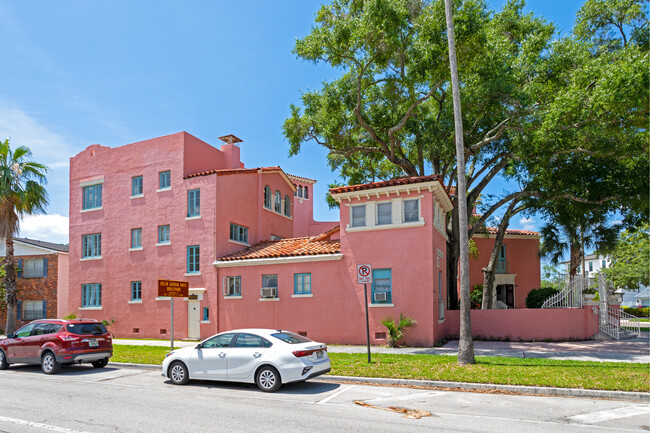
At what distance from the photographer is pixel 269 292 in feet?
69.1

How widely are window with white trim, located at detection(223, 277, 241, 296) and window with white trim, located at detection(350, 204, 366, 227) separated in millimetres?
6229

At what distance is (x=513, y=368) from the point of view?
12258 mm

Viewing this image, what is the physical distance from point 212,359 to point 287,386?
184cm

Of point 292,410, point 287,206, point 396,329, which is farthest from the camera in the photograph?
point 287,206

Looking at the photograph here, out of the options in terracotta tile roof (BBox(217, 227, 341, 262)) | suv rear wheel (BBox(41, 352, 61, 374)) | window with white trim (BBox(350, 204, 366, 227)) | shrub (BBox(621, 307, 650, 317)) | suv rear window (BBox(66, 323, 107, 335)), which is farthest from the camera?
shrub (BBox(621, 307, 650, 317))

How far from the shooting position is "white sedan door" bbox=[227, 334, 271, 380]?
10852 millimetres

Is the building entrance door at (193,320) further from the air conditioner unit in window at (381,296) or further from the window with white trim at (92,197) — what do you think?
the air conditioner unit in window at (381,296)

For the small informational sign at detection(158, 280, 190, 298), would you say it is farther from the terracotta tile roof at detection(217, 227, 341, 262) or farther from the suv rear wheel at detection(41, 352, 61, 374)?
the terracotta tile roof at detection(217, 227, 341, 262)

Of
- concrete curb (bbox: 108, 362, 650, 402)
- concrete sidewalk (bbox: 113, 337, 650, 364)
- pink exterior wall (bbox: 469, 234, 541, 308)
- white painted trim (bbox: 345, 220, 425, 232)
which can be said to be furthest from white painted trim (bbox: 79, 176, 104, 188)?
pink exterior wall (bbox: 469, 234, 541, 308)

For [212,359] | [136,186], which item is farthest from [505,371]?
[136,186]

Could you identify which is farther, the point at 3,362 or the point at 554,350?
the point at 554,350

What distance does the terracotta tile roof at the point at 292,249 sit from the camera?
2056 centimetres

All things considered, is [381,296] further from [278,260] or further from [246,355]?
[246,355]

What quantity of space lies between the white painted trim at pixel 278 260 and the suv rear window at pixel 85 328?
773cm
